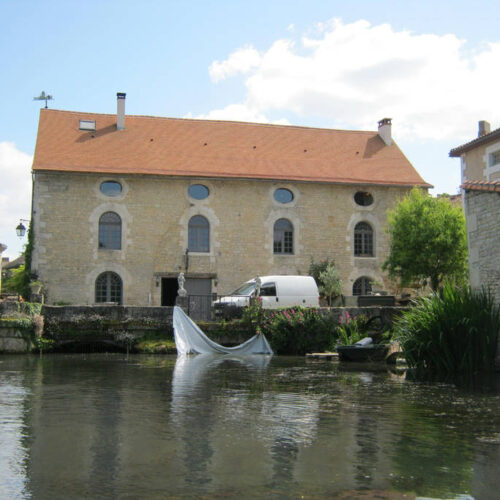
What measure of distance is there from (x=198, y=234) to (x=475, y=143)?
1189cm

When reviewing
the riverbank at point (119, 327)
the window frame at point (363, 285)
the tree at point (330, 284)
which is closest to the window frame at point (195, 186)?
the tree at point (330, 284)

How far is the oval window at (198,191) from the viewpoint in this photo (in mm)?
28594

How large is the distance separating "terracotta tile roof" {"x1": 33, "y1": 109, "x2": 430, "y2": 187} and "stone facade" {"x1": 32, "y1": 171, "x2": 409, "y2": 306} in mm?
478

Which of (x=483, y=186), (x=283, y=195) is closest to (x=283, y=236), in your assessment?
(x=283, y=195)

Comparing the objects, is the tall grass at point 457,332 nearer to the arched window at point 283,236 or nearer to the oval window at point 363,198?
the arched window at point 283,236

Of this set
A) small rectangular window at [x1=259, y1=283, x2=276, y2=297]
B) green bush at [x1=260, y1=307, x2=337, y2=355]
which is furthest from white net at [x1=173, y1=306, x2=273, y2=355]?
small rectangular window at [x1=259, y1=283, x2=276, y2=297]

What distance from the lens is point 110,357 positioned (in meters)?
20.2

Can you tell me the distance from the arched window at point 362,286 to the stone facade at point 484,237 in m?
13.8

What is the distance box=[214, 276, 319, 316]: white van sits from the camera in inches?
890

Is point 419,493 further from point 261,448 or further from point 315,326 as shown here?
point 315,326

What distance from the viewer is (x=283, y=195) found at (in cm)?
2942

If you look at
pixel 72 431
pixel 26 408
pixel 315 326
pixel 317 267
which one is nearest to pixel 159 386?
pixel 26 408

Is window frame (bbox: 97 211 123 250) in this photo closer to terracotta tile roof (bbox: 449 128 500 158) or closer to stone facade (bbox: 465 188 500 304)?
terracotta tile roof (bbox: 449 128 500 158)

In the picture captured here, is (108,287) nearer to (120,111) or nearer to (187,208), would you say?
(187,208)
